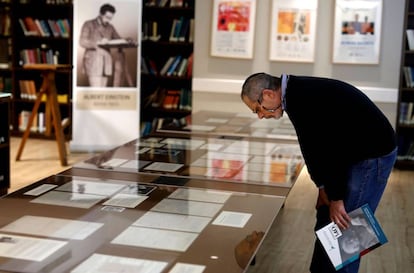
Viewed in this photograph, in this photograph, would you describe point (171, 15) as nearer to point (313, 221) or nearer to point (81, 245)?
point (313, 221)

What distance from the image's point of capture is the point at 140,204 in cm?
272

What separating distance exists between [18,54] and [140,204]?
621 centimetres

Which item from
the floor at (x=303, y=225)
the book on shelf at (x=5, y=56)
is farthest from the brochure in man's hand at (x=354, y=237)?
the book on shelf at (x=5, y=56)

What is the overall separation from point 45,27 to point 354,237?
6.45 m

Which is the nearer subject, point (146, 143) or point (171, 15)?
point (146, 143)

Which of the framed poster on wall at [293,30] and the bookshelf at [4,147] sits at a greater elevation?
the framed poster on wall at [293,30]

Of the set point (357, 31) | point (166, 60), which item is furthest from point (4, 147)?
point (357, 31)

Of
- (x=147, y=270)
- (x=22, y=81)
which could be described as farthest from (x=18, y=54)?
(x=147, y=270)

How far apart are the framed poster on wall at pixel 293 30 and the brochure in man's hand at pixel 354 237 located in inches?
192

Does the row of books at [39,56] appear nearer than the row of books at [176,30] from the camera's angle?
No

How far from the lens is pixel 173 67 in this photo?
801cm

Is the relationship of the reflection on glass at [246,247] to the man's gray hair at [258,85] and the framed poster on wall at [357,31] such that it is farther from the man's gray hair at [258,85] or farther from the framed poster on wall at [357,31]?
the framed poster on wall at [357,31]

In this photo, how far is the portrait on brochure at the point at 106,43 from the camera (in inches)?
285

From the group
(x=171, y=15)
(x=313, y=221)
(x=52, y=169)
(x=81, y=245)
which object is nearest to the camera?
(x=81, y=245)
